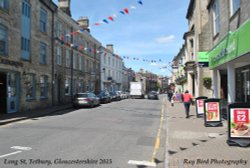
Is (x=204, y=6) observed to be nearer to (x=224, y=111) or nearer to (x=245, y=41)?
(x=224, y=111)

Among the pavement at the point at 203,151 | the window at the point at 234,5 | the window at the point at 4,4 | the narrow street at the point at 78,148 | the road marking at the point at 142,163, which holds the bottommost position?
the road marking at the point at 142,163

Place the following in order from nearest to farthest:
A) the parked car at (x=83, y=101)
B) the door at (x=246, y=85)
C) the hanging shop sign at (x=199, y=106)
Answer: the door at (x=246, y=85) → the hanging shop sign at (x=199, y=106) → the parked car at (x=83, y=101)

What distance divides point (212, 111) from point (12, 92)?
44.0 ft

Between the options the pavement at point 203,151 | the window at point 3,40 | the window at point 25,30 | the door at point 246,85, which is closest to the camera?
the pavement at point 203,151

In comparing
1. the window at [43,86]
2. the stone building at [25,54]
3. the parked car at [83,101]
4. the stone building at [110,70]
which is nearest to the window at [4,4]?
the stone building at [25,54]

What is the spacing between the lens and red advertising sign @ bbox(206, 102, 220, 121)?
11.9 m

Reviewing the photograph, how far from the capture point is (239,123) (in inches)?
318

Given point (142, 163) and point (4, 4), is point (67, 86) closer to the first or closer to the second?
point (4, 4)

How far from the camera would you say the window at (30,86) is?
20.0 meters

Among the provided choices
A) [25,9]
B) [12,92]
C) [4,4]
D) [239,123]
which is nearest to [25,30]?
[25,9]

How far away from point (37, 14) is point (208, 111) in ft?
54.1

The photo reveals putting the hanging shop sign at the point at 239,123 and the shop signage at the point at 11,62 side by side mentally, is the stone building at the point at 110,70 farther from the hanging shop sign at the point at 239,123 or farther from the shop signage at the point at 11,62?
the hanging shop sign at the point at 239,123

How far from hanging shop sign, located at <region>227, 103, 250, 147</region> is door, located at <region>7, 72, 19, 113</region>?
47.9 feet

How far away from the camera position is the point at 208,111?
39.2ft
